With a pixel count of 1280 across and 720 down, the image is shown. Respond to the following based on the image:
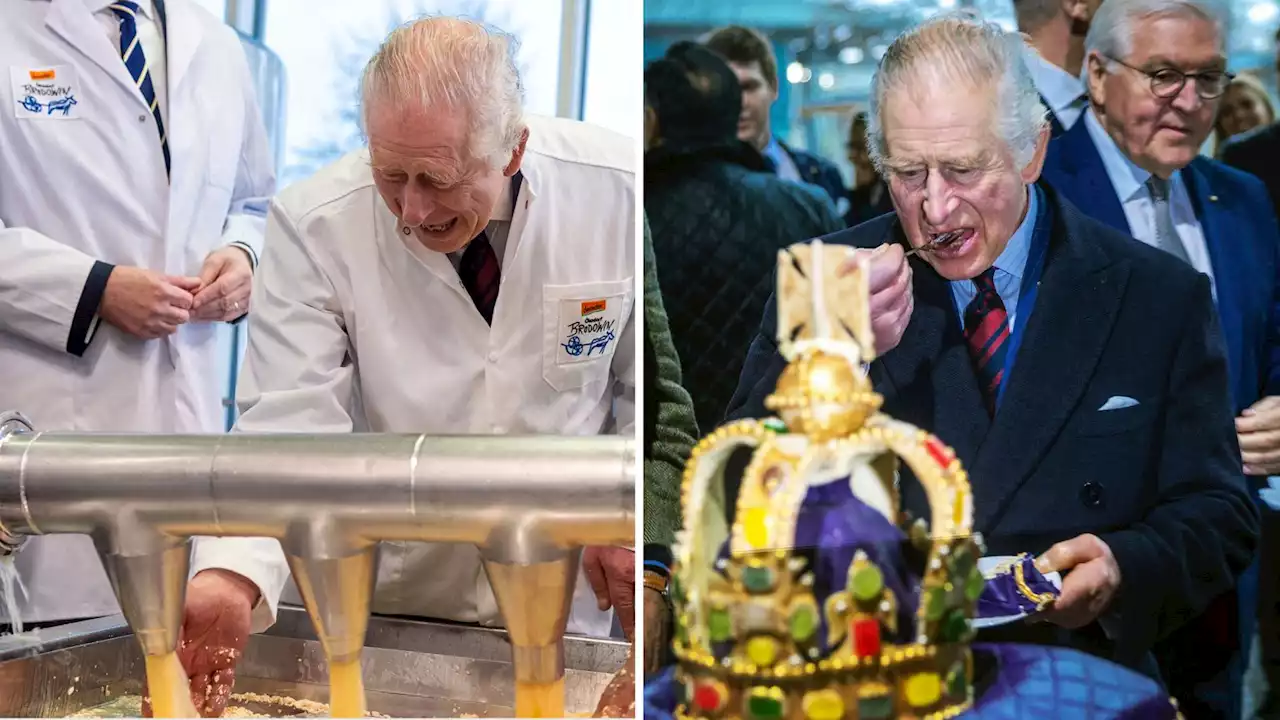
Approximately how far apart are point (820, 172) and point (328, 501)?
782mm

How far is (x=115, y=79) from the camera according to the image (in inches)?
69.4

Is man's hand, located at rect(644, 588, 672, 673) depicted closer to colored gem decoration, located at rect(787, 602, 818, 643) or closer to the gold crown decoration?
the gold crown decoration

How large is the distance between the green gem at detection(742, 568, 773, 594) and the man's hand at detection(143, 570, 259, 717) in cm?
63

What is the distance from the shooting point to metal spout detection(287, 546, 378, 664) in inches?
44.8

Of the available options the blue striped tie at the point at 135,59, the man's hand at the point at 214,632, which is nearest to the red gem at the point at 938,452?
the man's hand at the point at 214,632

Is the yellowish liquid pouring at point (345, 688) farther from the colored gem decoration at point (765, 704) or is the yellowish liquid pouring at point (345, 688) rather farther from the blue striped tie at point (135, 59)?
the blue striped tie at point (135, 59)

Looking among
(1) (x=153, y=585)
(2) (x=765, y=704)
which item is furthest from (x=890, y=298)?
(1) (x=153, y=585)

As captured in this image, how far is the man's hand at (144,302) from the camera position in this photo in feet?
5.68

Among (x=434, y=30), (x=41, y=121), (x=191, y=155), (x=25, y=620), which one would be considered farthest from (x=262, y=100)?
(x=25, y=620)

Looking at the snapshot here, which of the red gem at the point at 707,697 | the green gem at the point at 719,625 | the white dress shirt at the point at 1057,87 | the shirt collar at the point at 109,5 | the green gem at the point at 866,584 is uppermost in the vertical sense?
the shirt collar at the point at 109,5

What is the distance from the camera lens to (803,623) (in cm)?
133

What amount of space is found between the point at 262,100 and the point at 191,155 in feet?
0.50

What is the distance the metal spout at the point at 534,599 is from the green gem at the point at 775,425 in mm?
354

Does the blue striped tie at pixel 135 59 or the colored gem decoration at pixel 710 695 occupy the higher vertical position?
the blue striped tie at pixel 135 59
